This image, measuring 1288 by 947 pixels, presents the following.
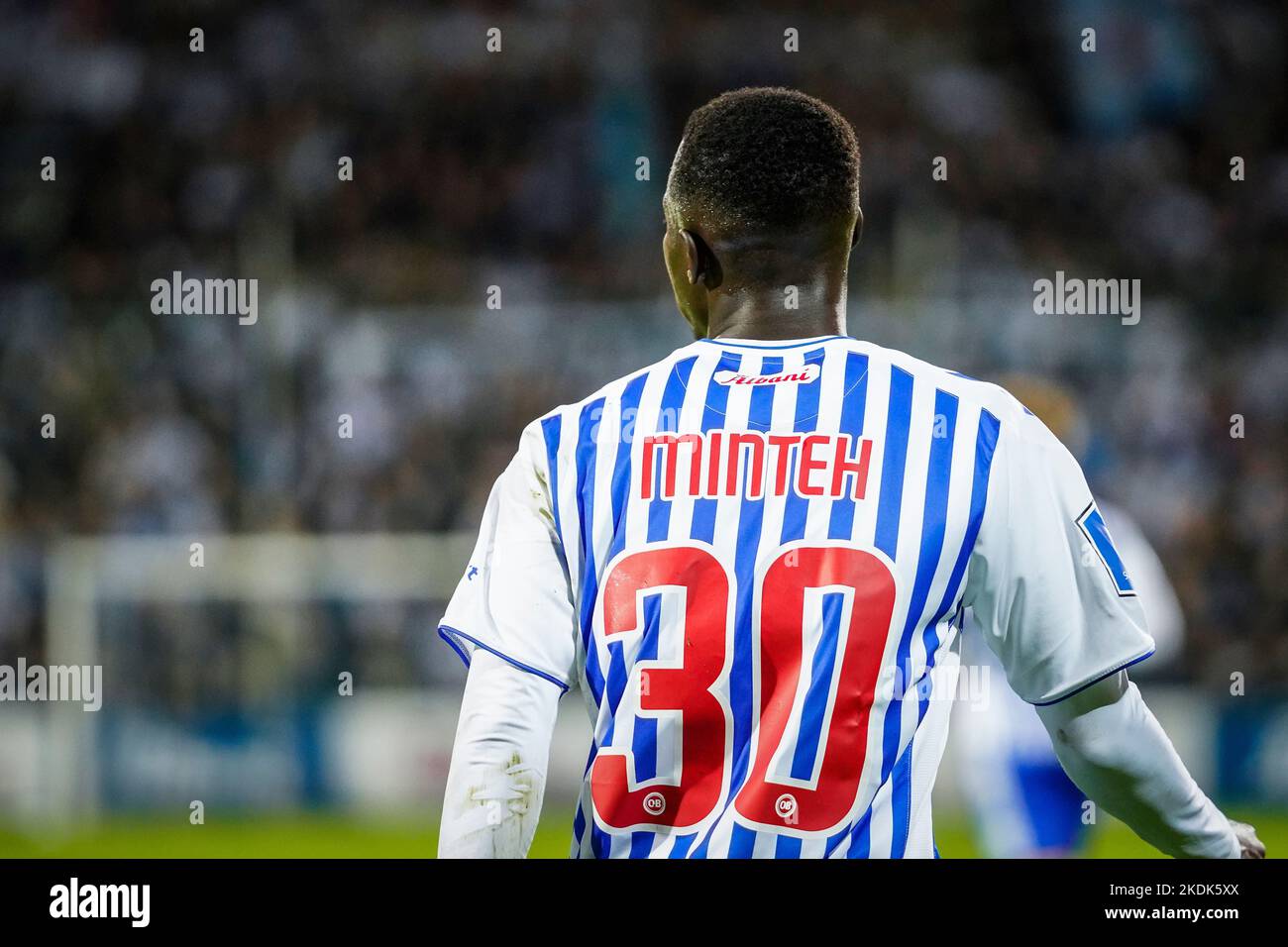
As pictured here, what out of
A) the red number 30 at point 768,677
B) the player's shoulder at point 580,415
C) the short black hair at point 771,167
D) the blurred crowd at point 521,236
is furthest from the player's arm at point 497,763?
the blurred crowd at point 521,236

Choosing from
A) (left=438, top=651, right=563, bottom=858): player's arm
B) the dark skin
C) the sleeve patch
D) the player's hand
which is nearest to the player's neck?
the dark skin

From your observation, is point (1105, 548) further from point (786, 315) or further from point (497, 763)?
point (497, 763)

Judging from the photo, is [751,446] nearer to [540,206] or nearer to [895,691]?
Answer: [895,691]

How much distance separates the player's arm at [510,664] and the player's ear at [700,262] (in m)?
0.34

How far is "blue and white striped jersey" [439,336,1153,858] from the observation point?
7.05ft

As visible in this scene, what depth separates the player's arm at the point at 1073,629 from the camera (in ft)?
7.15

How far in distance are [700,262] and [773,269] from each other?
12cm

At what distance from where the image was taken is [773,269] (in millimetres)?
2322

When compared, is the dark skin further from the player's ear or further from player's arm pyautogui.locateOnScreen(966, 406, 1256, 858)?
player's arm pyautogui.locateOnScreen(966, 406, 1256, 858)

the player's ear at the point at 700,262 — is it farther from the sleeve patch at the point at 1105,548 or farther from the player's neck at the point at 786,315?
the sleeve patch at the point at 1105,548

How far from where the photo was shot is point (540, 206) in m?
11.8

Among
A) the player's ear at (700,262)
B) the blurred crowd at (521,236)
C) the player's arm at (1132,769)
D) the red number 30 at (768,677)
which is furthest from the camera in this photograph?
the blurred crowd at (521,236)

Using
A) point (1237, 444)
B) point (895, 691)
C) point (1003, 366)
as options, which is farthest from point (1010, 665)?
point (1237, 444)

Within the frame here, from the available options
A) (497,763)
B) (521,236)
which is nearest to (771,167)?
(497,763)
